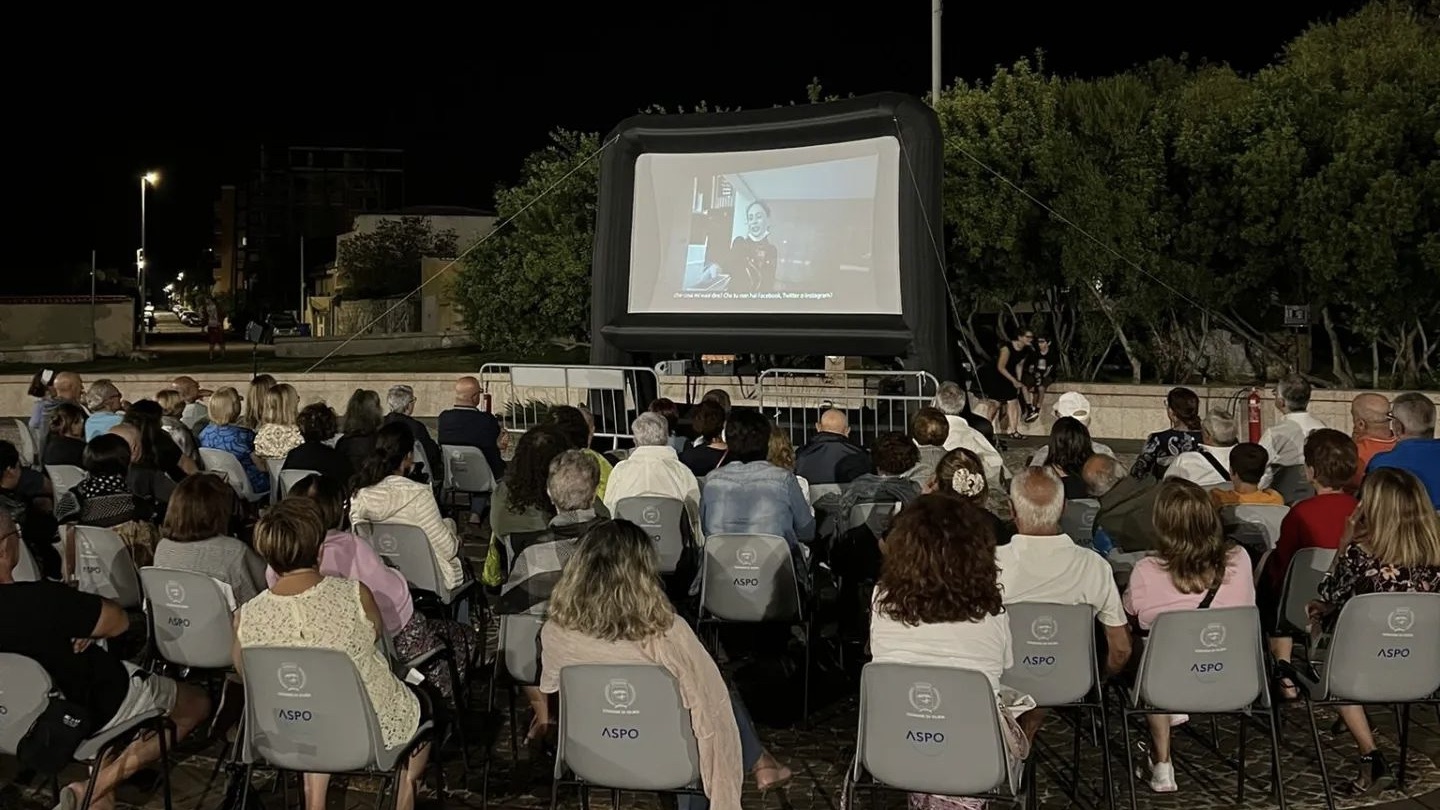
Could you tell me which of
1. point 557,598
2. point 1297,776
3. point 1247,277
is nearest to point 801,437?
point 1247,277

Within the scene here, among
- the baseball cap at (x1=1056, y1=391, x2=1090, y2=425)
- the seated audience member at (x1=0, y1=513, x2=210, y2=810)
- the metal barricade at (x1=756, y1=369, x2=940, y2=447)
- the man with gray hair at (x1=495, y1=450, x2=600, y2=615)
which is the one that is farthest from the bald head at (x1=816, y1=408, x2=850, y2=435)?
the metal barricade at (x1=756, y1=369, x2=940, y2=447)

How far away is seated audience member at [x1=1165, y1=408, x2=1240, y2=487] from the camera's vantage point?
659 centimetres

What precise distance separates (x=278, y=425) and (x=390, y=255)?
47.0 meters

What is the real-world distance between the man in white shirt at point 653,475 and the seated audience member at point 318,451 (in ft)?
5.17

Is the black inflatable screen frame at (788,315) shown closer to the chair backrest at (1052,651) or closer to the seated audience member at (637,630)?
the chair backrest at (1052,651)

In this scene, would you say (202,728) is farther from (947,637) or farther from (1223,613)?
(1223,613)

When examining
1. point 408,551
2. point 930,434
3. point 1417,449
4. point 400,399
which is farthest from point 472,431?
point 1417,449

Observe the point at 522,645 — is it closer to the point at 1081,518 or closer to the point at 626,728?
the point at 626,728

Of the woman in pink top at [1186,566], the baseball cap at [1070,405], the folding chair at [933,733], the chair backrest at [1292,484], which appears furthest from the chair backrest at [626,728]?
the baseball cap at [1070,405]

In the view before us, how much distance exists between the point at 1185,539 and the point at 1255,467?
4.75 ft

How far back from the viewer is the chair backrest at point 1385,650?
4.57m

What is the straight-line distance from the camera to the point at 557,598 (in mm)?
4066

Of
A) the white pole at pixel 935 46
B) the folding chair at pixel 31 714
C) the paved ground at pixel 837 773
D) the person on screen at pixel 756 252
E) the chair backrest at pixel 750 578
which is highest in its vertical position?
the white pole at pixel 935 46

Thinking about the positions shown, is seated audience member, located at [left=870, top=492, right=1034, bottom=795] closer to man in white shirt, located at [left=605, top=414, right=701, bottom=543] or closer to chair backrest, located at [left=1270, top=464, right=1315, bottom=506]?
man in white shirt, located at [left=605, top=414, right=701, bottom=543]
